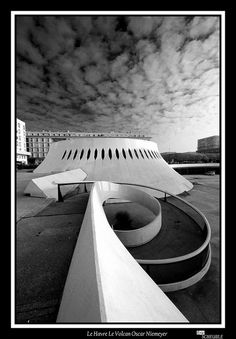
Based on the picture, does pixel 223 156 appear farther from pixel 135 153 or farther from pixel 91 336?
pixel 135 153

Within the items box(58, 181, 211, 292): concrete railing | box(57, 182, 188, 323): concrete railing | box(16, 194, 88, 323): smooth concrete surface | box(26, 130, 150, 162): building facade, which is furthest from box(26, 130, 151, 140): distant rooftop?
box(57, 182, 188, 323): concrete railing

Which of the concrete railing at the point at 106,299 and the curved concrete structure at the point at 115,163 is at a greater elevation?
the curved concrete structure at the point at 115,163

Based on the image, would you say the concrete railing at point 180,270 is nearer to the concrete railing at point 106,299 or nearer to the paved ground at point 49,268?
the paved ground at point 49,268

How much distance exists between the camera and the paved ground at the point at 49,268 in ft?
6.36

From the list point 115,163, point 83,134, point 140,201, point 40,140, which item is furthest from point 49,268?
point 40,140

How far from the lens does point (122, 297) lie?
56.3 inches

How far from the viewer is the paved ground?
1.94m

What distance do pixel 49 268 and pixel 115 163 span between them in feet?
60.8

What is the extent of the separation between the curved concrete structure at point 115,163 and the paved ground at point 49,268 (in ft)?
39.7

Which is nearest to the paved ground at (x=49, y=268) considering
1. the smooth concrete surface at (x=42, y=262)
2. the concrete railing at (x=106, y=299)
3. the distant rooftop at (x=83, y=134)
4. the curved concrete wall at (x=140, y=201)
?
the smooth concrete surface at (x=42, y=262)

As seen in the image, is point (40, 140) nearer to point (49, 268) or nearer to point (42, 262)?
point (42, 262)

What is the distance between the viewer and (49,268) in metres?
2.52

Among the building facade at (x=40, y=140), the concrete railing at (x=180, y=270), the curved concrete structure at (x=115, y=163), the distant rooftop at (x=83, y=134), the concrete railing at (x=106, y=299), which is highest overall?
the distant rooftop at (x=83, y=134)
